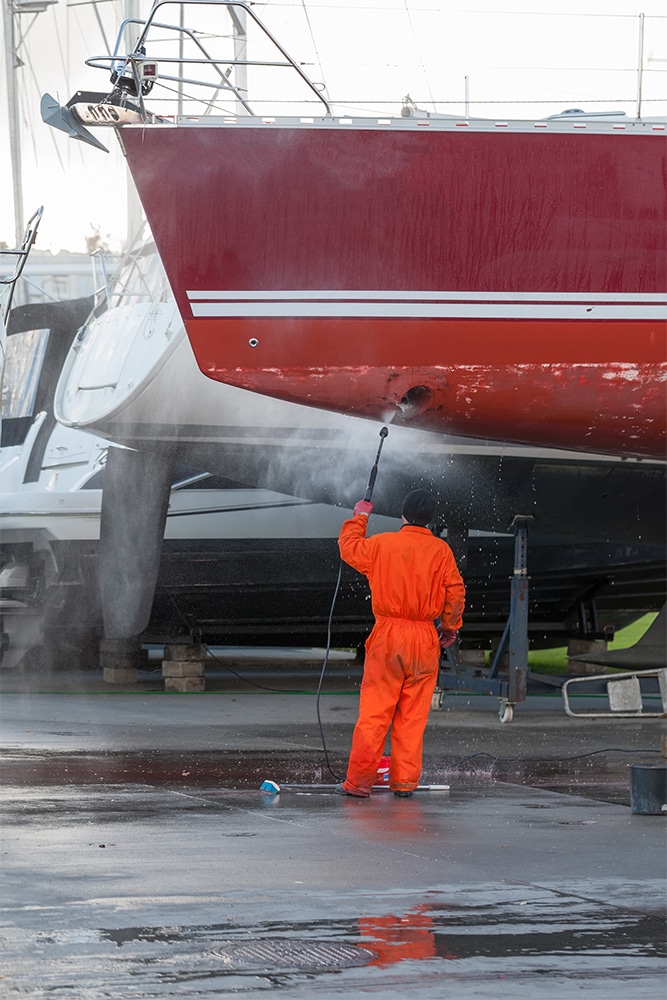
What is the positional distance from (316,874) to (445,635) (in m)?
2.01

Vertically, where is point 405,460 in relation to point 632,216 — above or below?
below

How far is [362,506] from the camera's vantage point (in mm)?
5789

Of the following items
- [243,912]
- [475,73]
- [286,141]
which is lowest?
[243,912]

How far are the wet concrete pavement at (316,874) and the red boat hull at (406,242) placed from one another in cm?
206

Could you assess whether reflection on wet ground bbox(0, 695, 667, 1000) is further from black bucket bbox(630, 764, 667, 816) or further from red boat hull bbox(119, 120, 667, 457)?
red boat hull bbox(119, 120, 667, 457)

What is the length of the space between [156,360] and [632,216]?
380cm

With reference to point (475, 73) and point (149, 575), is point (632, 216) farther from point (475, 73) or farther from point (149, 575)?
point (149, 575)

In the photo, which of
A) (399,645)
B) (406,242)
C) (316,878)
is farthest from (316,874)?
(406,242)

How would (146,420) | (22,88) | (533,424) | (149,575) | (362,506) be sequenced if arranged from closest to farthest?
(362,506)
(533,424)
(146,420)
(149,575)
(22,88)

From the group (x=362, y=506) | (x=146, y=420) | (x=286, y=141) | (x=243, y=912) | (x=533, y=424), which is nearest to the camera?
(x=243, y=912)

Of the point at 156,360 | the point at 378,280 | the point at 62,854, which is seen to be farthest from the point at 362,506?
the point at 156,360

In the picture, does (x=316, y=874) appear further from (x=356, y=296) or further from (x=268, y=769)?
(x=356, y=296)

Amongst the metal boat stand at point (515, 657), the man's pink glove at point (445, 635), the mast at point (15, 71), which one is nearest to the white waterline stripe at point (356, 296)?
the man's pink glove at point (445, 635)

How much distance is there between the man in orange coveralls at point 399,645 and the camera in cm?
558
